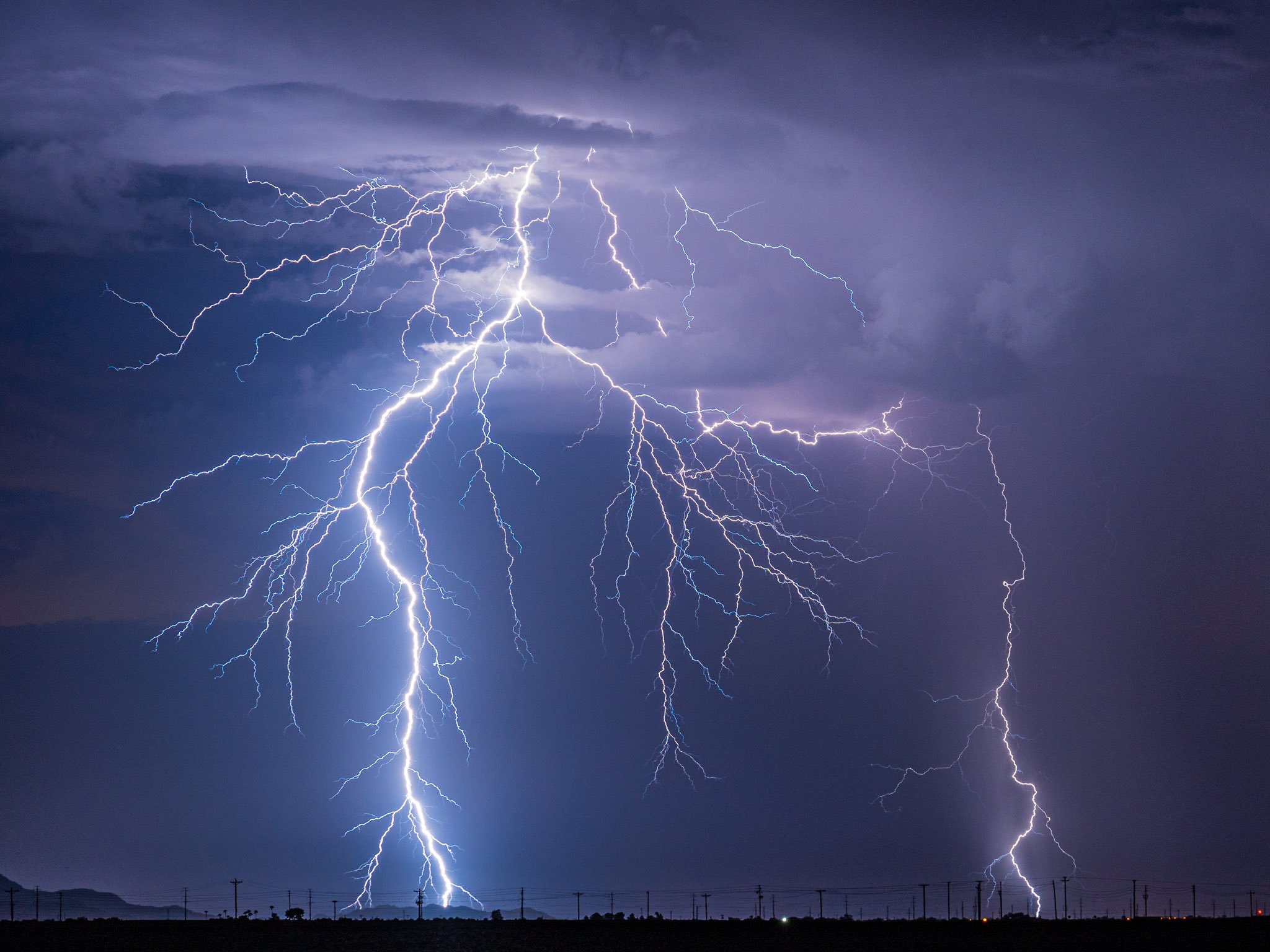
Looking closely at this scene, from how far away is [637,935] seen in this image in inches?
946

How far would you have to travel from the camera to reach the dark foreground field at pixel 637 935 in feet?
71.8

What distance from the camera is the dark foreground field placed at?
2188 cm

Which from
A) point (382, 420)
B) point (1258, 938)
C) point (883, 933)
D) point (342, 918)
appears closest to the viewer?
point (1258, 938)

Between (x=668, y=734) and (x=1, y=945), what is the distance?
1450 centimetres

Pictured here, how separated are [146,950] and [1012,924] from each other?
55.8 ft

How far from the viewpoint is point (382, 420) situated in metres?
31.2

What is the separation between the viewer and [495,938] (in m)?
23.5

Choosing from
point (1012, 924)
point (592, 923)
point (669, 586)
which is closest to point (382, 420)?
point (669, 586)

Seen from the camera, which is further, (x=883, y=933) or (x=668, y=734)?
(x=668, y=734)

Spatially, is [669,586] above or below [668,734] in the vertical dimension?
above

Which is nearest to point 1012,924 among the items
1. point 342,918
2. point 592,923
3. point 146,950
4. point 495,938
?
point 592,923

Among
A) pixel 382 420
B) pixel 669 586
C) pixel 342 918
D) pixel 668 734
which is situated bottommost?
pixel 342 918

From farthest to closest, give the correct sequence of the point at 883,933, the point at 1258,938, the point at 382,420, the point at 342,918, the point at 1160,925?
the point at 382,420
the point at 342,918
the point at 1160,925
the point at 883,933
the point at 1258,938

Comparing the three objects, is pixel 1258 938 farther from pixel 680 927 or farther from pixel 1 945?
pixel 1 945
